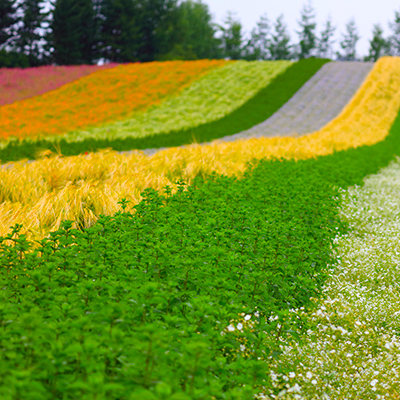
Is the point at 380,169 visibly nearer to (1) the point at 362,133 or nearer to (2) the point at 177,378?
(1) the point at 362,133

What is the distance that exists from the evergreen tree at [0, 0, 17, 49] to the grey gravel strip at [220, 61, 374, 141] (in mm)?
24498

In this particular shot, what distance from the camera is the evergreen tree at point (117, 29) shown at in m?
38.9

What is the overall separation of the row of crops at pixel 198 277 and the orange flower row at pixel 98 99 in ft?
13.9

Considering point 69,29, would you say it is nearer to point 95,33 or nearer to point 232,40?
point 95,33

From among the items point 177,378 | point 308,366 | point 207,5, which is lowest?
point 308,366

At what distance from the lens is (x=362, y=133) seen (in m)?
17.6

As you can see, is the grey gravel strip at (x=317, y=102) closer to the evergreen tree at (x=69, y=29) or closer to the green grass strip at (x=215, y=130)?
the green grass strip at (x=215, y=130)

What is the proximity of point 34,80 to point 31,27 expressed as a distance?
15359 millimetres

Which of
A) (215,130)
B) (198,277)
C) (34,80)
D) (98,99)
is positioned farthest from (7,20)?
(198,277)

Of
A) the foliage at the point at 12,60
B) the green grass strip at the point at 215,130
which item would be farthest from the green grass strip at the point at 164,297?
the foliage at the point at 12,60

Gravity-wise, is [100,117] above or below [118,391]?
above

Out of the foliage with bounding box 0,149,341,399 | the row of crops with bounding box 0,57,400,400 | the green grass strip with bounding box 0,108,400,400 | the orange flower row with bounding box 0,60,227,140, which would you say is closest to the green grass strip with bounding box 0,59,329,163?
the row of crops with bounding box 0,57,400,400

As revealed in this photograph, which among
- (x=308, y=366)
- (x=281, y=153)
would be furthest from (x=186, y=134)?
(x=308, y=366)

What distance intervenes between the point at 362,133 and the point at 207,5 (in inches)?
2146
